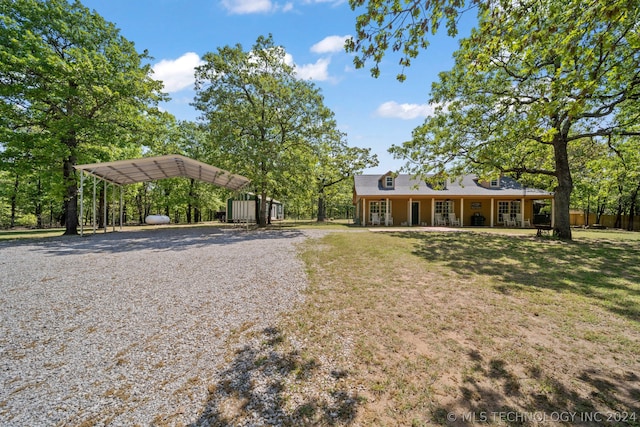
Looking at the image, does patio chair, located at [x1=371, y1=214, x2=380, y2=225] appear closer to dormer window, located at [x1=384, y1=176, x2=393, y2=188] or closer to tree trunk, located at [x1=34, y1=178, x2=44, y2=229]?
dormer window, located at [x1=384, y1=176, x2=393, y2=188]

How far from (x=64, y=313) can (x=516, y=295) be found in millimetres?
7352

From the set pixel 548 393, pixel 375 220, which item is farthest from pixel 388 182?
pixel 548 393

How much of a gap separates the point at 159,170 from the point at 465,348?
18.7 metres

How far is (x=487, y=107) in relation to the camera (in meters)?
11.9

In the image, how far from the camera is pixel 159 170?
1695 centimetres

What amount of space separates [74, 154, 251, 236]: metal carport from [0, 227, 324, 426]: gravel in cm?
758

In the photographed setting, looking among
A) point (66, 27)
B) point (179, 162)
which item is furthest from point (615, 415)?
point (66, 27)

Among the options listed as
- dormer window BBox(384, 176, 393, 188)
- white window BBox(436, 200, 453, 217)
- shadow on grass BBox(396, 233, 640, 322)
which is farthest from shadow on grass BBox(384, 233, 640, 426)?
dormer window BBox(384, 176, 393, 188)

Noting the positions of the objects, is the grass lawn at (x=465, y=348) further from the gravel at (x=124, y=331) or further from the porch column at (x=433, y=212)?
the porch column at (x=433, y=212)

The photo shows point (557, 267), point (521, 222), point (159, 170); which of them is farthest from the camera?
point (521, 222)

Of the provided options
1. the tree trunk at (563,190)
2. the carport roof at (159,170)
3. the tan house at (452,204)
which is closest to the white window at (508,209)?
the tan house at (452,204)

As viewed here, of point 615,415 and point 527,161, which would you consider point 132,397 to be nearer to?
point 615,415

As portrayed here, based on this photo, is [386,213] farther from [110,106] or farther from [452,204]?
[110,106]

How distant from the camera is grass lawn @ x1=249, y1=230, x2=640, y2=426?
87.2 inches
